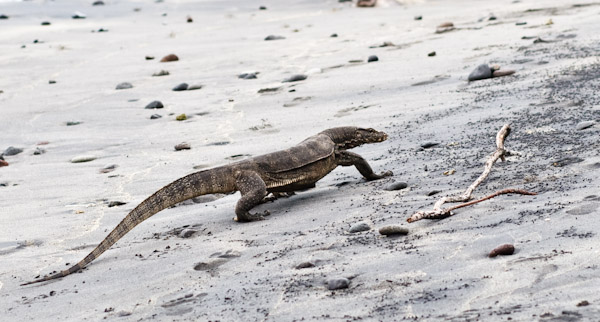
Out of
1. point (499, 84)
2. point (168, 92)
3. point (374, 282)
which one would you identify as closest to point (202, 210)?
point (374, 282)

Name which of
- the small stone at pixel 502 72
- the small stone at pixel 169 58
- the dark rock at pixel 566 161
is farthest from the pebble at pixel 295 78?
the dark rock at pixel 566 161

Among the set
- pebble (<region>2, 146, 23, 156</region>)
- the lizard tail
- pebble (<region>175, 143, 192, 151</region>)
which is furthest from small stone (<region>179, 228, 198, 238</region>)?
pebble (<region>2, 146, 23, 156</region>)

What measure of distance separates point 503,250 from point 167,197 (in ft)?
8.06

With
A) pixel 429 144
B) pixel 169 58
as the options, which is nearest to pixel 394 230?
pixel 429 144

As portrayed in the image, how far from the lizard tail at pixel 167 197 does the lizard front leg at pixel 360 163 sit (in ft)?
3.03

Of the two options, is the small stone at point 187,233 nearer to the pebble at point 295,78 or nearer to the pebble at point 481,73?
the pebble at point 481,73

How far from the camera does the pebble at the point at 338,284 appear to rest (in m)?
3.59

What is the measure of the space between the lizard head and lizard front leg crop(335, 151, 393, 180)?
0.14 metres

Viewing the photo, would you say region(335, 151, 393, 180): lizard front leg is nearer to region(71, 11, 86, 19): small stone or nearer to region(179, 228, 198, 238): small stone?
region(179, 228, 198, 238): small stone

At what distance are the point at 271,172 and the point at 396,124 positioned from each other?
2.11 meters

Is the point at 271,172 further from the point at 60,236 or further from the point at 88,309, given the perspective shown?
the point at 88,309

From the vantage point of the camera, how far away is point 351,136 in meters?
6.21

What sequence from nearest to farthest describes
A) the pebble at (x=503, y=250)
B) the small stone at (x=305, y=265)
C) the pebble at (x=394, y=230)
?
1. the pebble at (x=503, y=250)
2. the small stone at (x=305, y=265)
3. the pebble at (x=394, y=230)

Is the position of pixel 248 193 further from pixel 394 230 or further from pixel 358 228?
pixel 394 230
